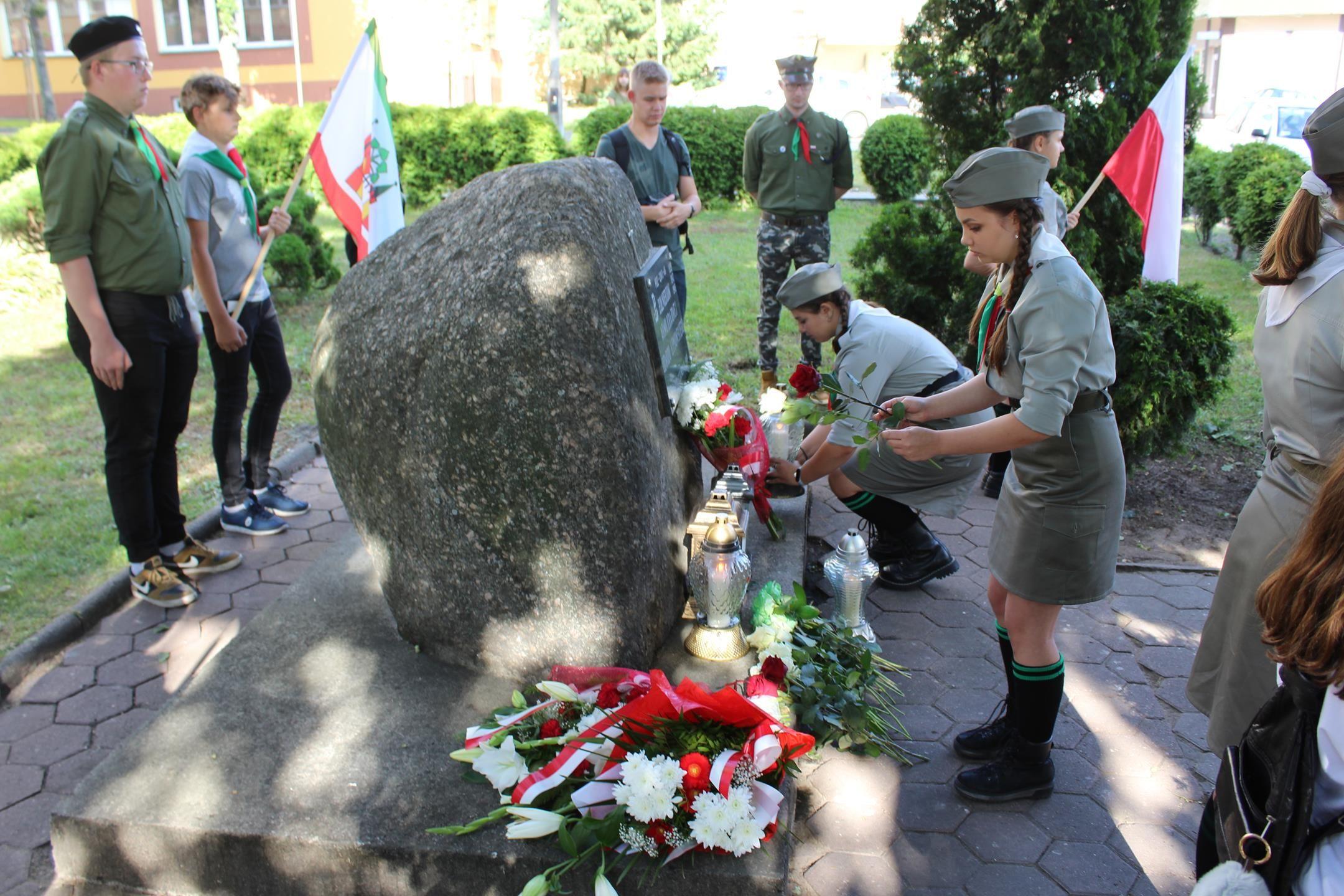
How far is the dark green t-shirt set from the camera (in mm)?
5773

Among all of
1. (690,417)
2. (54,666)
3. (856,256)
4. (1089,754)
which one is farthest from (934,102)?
(54,666)

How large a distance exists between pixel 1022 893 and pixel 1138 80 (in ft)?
15.4

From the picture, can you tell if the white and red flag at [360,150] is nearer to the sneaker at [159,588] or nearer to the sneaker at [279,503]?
the sneaker at [279,503]

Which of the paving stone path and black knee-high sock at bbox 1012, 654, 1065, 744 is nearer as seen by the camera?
the paving stone path

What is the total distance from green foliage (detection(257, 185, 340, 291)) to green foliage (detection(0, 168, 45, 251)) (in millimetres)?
2033

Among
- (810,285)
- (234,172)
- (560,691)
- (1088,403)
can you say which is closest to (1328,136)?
(1088,403)

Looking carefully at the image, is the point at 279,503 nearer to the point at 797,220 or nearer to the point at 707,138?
the point at 797,220

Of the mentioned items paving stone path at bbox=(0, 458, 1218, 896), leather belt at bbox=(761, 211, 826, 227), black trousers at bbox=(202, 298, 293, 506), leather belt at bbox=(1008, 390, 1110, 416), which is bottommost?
paving stone path at bbox=(0, 458, 1218, 896)

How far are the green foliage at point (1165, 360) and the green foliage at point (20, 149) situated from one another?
1225 centimetres

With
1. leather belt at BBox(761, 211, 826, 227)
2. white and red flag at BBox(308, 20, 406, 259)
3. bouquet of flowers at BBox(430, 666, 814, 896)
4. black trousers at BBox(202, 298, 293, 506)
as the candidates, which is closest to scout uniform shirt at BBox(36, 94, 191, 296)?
black trousers at BBox(202, 298, 293, 506)

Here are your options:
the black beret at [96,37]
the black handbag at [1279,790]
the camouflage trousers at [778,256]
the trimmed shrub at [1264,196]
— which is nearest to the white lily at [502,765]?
the black handbag at [1279,790]

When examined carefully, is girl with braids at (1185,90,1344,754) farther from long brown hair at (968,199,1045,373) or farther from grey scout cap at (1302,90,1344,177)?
long brown hair at (968,199,1045,373)

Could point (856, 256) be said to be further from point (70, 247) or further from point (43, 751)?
point (43, 751)

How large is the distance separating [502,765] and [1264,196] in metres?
10.7
